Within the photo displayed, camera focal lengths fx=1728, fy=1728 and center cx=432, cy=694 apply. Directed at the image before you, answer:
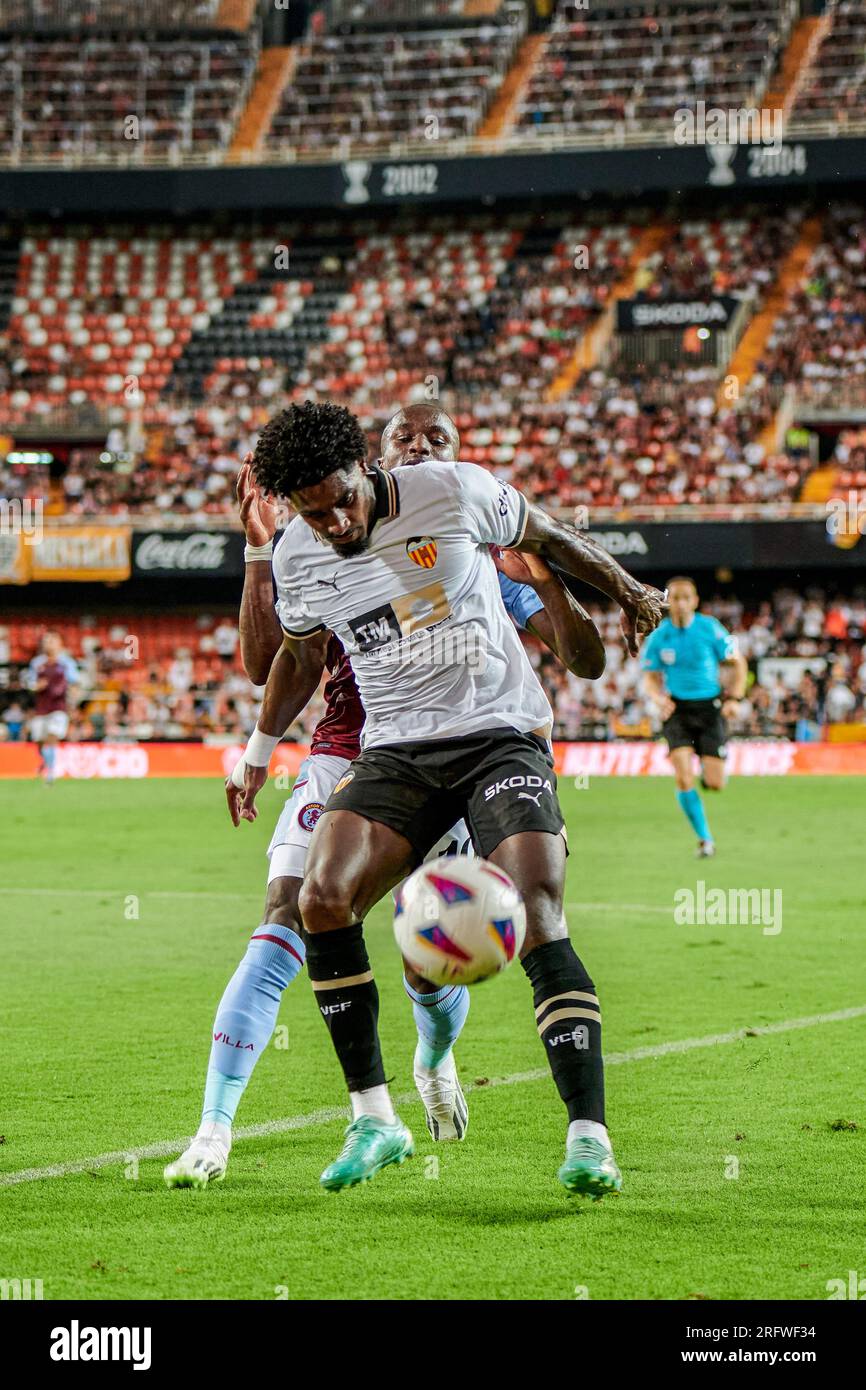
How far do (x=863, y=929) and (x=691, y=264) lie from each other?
2862 cm

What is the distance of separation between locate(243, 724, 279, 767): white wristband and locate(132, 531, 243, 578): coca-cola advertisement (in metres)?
27.8

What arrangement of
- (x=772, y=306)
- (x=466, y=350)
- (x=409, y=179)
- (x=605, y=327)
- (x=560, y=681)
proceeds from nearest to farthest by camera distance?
(x=560, y=681)
(x=772, y=306)
(x=605, y=327)
(x=466, y=350)
(x=409, y=179)

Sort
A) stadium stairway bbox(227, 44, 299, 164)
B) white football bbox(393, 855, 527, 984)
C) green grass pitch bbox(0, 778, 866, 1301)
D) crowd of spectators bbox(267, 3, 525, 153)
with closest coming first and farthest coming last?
1. green grass pitch bbox(0, 778, 866, 1301)
2. white football bbox(393, 855, 527, 984)
3. crowd of spectators bbox(267, 3, 525, 153)
4. stadium stairway bbox(227, 44, 299, 164)

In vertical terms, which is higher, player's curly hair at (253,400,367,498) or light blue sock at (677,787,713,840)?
light blue sock at (677,787,713,840)

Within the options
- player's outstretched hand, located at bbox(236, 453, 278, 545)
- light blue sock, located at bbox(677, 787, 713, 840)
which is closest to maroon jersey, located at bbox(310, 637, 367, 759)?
player's outstretched hand, located at bbox(236, 453, 278, 545)

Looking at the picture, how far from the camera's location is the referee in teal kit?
14.3 m

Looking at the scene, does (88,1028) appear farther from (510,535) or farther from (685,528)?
(685,528)

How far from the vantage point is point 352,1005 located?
4766 mm

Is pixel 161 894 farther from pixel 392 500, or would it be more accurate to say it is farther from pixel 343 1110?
pixel 392 500

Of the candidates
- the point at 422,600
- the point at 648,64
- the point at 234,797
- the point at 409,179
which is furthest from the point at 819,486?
the point at 422,600

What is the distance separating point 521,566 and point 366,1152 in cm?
183

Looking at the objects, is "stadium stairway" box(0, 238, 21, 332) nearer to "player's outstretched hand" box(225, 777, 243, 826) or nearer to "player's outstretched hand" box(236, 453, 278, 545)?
"player's outstretched hand" box(236, 453, 278, 545)

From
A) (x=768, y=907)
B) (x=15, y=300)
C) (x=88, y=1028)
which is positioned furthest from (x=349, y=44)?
(x=88, y=1028)

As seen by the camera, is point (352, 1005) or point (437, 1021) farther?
point (437, 1021)
